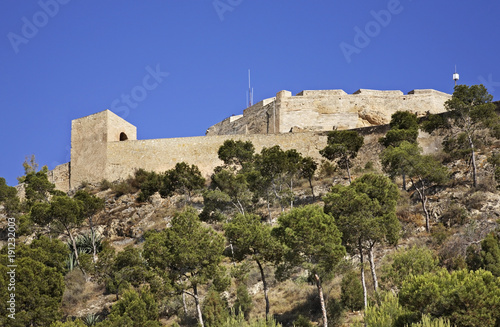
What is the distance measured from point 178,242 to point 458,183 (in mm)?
11420

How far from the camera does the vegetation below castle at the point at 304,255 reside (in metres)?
15.5

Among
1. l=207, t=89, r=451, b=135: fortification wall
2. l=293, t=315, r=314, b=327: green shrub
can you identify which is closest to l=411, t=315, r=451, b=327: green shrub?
l=293, t=315, r=314, b=327: green shrub

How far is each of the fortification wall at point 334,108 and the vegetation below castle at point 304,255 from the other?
35.0 ft

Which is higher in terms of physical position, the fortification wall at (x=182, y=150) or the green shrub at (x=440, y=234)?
the fortification wall at (x=182, y=150)

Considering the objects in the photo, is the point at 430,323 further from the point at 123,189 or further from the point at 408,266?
the point at 123,189

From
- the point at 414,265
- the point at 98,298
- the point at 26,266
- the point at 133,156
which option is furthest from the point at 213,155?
the point at 414,265

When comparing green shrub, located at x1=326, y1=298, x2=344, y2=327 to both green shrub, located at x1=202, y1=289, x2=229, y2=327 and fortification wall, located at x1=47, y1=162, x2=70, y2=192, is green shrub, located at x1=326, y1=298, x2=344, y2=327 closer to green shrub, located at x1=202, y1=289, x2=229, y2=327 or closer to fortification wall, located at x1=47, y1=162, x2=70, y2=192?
green shrub, located at x1=202, y1=289, x2=229, y2=327

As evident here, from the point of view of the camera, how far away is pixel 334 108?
39.1 meters

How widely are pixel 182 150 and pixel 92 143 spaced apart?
599 centimetres

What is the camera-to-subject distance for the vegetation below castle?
15523 millimetres

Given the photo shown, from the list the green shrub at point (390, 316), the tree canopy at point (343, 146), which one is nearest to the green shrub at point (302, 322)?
the green shrub at point (390, 316)

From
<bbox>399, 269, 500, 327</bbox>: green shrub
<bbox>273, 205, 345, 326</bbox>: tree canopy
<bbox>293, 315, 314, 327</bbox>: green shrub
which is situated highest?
<bbox>273, 205, 345, 326</bbox>: tree canopy

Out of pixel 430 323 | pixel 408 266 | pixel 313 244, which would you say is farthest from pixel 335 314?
pixel 430 323

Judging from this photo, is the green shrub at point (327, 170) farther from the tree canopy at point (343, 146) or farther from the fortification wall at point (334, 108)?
the fortification wall at point (334, 108)
